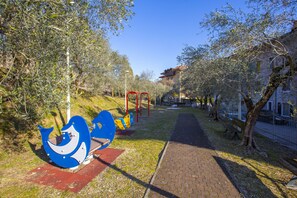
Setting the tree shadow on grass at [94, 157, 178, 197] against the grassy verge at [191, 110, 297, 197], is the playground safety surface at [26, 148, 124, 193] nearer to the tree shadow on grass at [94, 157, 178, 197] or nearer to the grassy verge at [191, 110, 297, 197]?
the tree shadow on grass at [94, 157, 178, 197]

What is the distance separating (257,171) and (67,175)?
5385mm

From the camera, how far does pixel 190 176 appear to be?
15.6 ft

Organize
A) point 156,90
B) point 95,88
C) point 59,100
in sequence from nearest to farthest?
1. point 59,100
2. point 95,88
3. point 156,90

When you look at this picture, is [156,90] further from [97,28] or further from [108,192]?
[108,192]

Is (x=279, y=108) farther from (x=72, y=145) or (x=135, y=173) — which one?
(x=72, y=145)

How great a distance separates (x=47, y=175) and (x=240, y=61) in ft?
23.5

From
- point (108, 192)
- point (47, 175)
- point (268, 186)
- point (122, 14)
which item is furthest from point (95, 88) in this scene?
point (268, 186)

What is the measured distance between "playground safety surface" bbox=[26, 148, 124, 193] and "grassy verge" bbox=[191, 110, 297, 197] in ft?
12.3

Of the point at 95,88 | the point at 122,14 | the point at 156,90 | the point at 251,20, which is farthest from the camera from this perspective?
the point at 156,90

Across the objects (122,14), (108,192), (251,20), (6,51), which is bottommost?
(108,192)

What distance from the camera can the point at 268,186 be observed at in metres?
4.34

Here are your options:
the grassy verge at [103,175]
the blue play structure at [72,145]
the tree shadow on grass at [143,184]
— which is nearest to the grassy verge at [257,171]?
the tree shadow on grass at [143,184]

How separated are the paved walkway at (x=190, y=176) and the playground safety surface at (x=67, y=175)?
1673 millimetres

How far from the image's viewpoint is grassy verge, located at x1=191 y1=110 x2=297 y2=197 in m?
4.12
